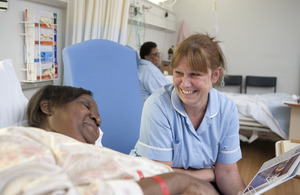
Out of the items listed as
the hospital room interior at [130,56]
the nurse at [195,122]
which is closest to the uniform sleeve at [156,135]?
the nurse at [195,122]

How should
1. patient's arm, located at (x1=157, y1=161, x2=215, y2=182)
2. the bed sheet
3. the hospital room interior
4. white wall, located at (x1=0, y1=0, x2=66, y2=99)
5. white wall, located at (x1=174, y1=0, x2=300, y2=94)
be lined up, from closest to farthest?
1. patient's arm, located at (x1=157, y1=161, x2=215, y2=182)
2. the hospital room interior
3. white wall, located at (x1=0, y1=0, x2=66, y2=99)
4. the bed sheet
5. white wall, located at (x1=174, y1=0, x2=300, y2=94)

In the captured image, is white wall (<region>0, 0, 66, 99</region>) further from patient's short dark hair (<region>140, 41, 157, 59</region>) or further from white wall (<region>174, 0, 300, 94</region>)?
white wall (<region>174, 0, 300, 94</region>)

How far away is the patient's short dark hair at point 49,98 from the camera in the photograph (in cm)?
105

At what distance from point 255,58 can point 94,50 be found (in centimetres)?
442

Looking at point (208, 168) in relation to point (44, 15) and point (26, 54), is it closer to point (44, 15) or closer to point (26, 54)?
point (26, 54)

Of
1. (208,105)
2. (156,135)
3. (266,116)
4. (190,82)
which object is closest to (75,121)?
(156,135)

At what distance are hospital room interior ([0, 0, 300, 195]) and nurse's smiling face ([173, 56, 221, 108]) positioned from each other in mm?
195


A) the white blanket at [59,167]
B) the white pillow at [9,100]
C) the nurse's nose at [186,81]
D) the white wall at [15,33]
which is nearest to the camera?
the white blanket at [59,167]

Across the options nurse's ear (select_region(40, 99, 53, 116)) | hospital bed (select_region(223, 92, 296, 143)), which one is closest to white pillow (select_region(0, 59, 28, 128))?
nurse's ear (select_region(40, 99, 53, 116))

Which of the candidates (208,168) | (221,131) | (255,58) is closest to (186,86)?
(221,131)

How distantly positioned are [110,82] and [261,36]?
4.40m

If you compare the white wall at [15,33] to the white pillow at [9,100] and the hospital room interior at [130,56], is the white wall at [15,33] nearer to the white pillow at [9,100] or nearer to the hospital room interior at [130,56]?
the hospital room interior at [130,56]

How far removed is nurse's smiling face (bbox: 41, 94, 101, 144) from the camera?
1.00m

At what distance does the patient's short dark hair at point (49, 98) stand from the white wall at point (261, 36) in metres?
4.34
